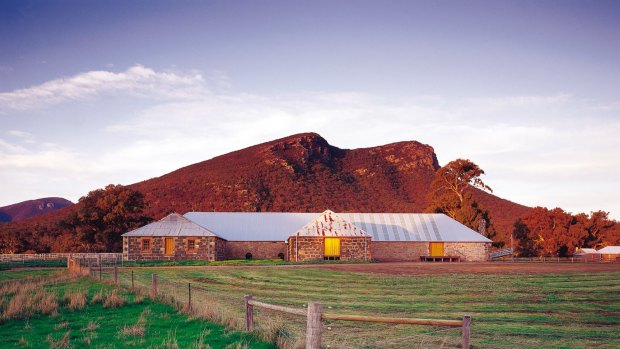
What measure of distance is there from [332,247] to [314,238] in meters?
1.76

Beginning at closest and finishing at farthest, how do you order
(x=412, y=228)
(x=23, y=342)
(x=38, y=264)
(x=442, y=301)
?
1. (x=23, y=342)
2. (x=442, y=301)
3. (x=38, y=264)
4. (x=412, y=228)

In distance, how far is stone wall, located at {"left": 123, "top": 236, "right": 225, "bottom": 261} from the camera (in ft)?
150

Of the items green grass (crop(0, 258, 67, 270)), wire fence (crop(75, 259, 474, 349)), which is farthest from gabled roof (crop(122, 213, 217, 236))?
wire fence (crop(75, 259, 474, 349))

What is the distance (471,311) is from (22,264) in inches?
1428

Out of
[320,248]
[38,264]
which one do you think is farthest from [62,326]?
[320,248]

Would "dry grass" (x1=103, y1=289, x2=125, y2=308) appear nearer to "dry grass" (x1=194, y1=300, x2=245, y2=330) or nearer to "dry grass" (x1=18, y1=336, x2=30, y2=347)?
"dry grass" (x1=194, y1=300, x2=245, y2=330)

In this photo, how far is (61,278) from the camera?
25.6 meters

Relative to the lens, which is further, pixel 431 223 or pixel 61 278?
pixel 431 223

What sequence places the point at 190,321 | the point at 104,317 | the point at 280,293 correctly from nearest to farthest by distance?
the point at 190,321, the point at 104,317, the point at 280,293

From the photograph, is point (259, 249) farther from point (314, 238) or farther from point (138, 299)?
point (138, 299)

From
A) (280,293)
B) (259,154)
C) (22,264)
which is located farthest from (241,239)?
(259,154)

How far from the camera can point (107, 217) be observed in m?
57.2

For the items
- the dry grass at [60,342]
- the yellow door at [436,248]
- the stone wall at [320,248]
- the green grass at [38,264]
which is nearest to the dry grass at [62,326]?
the dry grass at [60,342]

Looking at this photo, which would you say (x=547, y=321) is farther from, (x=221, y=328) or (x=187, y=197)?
(x=187, y=197)
